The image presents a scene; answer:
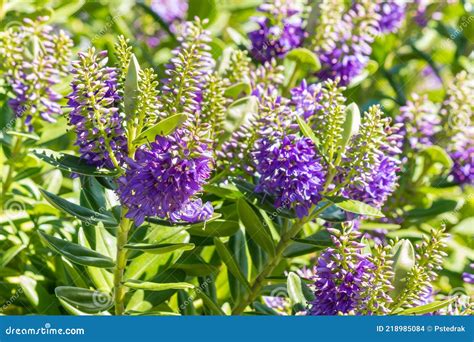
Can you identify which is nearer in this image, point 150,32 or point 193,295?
point 193,295

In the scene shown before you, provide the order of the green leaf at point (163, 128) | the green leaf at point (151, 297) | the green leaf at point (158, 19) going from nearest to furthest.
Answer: the green leaf at point (163, 128)
the green leaf at point (151, 297)
the green leaf at point (158, 19)

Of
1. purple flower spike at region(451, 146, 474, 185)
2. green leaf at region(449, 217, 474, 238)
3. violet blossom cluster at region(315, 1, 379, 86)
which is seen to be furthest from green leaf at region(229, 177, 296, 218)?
green leaf at region(449, 217, 474, 238)

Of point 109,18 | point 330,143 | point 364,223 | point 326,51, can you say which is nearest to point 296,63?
point 326,51

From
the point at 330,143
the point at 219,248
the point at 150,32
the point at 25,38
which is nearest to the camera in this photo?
the point at 330,143

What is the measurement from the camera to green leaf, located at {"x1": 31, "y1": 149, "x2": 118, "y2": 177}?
2252mm

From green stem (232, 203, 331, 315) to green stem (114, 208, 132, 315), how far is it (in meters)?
0.48

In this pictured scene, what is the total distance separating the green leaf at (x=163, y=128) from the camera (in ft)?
6.75

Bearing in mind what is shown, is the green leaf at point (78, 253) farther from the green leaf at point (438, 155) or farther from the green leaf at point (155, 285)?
the green leaf at point (438, 155)

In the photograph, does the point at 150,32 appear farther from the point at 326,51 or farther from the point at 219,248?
the point at 219,248

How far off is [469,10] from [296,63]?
1.58m

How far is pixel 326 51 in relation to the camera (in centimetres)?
340

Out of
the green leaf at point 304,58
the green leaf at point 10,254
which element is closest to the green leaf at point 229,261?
the green leaf at point 10,254

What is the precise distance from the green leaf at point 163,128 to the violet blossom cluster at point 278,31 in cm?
138

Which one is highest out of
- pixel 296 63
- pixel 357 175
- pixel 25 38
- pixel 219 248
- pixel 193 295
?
pixel 25 38
